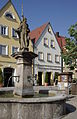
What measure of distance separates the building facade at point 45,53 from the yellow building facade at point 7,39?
483cm

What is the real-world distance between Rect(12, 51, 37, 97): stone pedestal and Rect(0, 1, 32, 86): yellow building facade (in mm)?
21218

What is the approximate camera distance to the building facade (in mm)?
36906

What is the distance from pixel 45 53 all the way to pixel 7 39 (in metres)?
8.63

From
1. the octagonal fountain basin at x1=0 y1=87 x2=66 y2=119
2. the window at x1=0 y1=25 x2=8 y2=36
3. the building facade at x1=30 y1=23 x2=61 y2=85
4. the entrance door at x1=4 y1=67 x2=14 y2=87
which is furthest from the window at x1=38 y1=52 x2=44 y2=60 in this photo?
the octagonal fountain basin at x1=0 y1=87 x2=66 y2=119

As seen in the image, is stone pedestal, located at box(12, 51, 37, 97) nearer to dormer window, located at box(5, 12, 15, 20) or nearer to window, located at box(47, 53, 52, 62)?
dormer window, located at box(5, 12, 15, 20)

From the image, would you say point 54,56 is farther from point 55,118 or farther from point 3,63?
point 55,118

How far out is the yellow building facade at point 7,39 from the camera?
31641 millimetres

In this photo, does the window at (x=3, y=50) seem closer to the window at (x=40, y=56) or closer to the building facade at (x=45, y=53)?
the building facade at (x=45, y=53)

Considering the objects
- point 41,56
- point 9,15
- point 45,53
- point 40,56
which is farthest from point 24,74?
point 45,53

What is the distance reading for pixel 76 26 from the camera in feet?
86.3

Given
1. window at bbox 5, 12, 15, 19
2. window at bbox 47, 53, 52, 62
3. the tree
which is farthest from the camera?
window at bbox 47, 53, 52, 62

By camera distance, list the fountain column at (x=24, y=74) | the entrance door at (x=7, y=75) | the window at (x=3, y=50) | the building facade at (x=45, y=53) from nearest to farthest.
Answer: the fountain column at (x=24, y=74) → the window at (x=3, y=50) → the entrance door at (x=7, y=75) → the building facade at (x=45, y=53)

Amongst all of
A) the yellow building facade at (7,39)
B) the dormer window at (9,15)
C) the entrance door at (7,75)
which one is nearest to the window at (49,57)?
the yellow building facade at (7,39)

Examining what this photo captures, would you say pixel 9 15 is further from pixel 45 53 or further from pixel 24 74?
pixel 24 74
